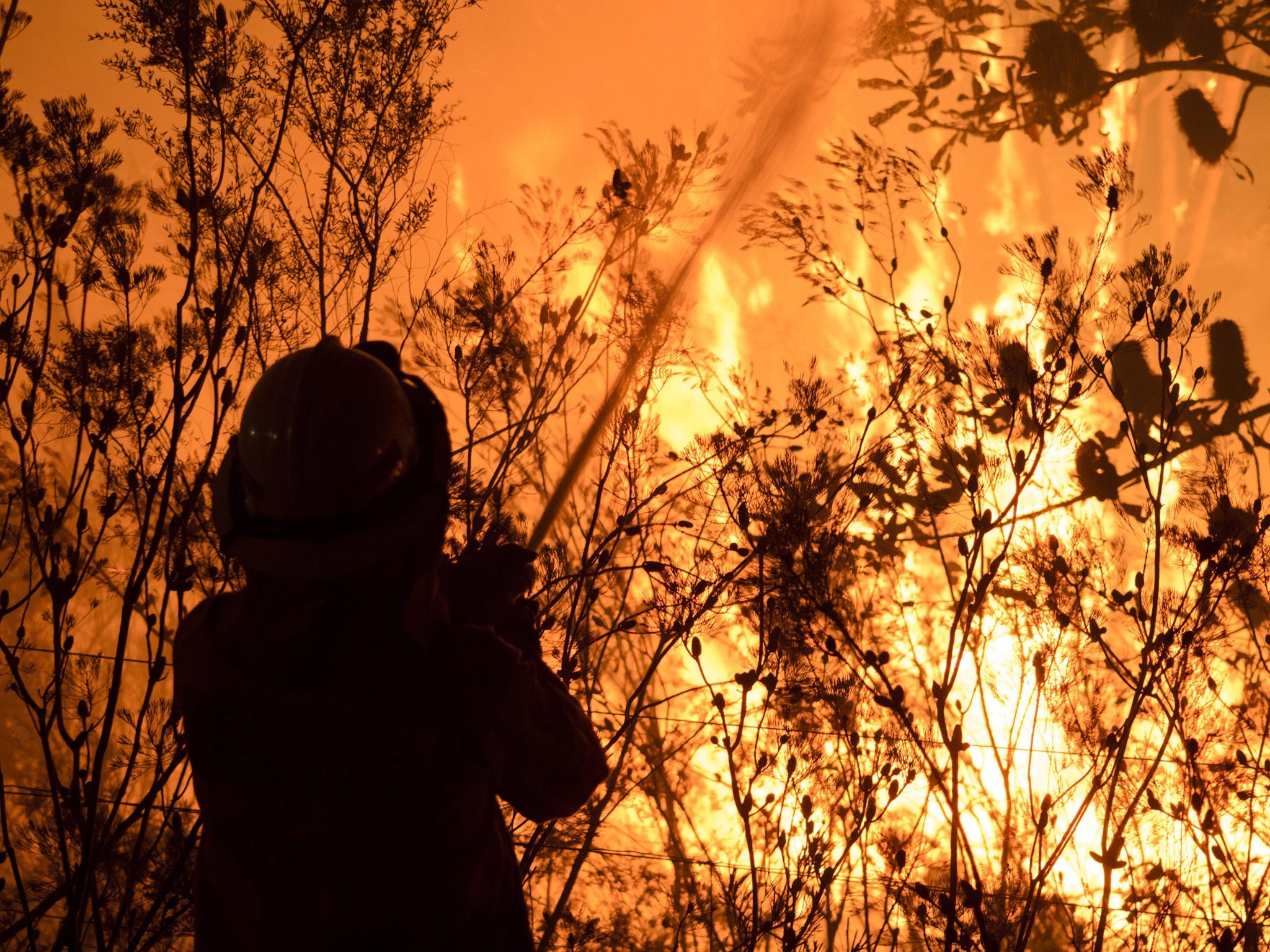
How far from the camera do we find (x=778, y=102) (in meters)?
3.13


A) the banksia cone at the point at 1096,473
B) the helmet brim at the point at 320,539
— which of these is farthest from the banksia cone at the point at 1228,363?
the helmet brim at the point at 320,539

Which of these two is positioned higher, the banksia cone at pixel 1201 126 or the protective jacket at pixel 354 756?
the banksia cone at pixel 1201 126

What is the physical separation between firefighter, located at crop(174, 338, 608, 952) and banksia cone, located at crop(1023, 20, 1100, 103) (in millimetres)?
3136

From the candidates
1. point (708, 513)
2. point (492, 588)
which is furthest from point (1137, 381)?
point (492, 588)

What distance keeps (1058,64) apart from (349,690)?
11.1 ft

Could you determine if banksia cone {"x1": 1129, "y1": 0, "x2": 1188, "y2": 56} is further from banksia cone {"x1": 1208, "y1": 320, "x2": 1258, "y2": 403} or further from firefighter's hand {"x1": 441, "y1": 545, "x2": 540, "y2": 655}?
firefighter's hand {"x1": 441, "y1": 545, "x2": 540, "y2": 655}

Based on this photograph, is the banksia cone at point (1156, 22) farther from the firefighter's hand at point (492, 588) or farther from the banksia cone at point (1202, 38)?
the firefighter's hand at point (492, 588)

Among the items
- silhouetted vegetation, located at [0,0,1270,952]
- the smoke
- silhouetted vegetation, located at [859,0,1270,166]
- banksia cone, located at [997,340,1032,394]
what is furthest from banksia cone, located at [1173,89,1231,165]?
banksia cone, located at [997,340,1032,394]

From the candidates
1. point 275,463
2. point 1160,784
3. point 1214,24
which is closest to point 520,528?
point 275,463

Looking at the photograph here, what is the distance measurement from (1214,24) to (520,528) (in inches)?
121

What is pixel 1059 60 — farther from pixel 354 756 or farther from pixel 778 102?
pixel 354 756

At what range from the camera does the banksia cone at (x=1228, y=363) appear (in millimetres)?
3043

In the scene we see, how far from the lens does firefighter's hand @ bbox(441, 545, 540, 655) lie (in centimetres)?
92

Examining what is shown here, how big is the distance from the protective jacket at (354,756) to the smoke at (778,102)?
6.12ft
